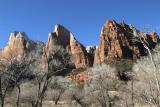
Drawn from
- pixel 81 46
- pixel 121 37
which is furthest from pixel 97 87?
pixel 81 46

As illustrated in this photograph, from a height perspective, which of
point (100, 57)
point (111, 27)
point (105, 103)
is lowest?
point (105, 103)

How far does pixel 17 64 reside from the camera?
4150 centimetres

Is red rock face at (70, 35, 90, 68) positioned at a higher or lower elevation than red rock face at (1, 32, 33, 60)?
higher

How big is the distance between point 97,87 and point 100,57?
3401 inches

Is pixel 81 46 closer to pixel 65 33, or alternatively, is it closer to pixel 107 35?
pixel 65 33

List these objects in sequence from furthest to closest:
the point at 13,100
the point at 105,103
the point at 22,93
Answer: the point at 22,93 < the point at 13,100 < the point at 105,103

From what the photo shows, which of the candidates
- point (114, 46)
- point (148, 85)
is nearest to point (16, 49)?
point (148, 85)

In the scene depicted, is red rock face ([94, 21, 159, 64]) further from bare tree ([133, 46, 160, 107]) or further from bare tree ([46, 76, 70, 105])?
bare tree ([133, 46, 160, 107])

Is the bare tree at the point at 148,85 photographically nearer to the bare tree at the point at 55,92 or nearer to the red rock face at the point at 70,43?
the bare tree at the point at 55,92

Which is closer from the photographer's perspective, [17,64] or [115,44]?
[17,64]

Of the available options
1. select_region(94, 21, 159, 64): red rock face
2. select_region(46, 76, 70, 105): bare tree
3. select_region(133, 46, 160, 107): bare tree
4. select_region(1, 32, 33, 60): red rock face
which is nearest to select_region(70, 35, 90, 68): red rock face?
select_region(94, 21, 159, 64): red rock face

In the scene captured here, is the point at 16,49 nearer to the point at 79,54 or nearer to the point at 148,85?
the point at 148,85

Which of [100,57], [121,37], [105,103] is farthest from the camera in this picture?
[100,57]

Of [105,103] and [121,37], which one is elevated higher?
[121,37]
